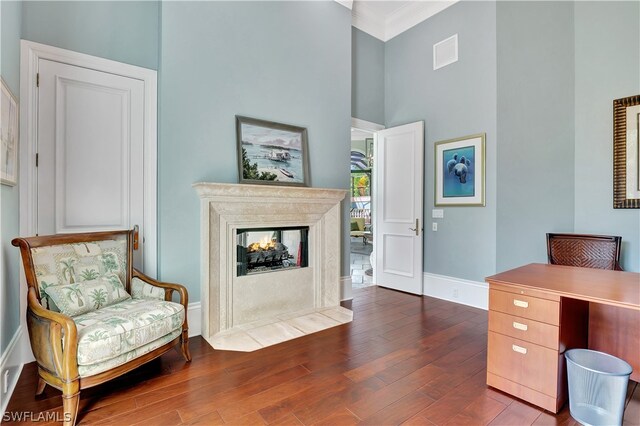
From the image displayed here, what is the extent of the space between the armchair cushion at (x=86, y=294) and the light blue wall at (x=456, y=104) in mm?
3738

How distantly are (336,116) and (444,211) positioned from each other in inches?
76.8

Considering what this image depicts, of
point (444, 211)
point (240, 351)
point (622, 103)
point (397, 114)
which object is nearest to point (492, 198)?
point (444, 211)

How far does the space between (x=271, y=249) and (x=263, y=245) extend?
109mm

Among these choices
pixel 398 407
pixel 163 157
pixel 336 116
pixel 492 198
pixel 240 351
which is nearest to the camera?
pixel 398 407

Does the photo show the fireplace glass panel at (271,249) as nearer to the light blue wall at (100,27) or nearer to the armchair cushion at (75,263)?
the armchair cushion at (75,263)

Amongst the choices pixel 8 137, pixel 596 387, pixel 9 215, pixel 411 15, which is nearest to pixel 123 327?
pixel 9 215

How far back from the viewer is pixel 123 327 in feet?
Answer: 6.31

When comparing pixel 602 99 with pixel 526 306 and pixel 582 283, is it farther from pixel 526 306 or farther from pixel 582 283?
pixel 526 306

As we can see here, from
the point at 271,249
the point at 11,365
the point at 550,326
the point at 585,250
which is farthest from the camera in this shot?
the point at 271,249

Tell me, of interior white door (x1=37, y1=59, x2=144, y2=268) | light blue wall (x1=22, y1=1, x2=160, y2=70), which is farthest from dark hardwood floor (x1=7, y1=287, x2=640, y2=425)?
light blue wall (x1=22, y1=1, x2=160, y2=70)

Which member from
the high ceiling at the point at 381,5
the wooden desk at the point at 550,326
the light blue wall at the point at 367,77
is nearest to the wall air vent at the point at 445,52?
the high ceiling at the point at 381,5

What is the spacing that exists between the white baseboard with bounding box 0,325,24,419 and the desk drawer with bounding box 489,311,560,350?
9.90 ft

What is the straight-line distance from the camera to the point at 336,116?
4.16 m

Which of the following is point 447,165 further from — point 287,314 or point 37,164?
point 37,164
